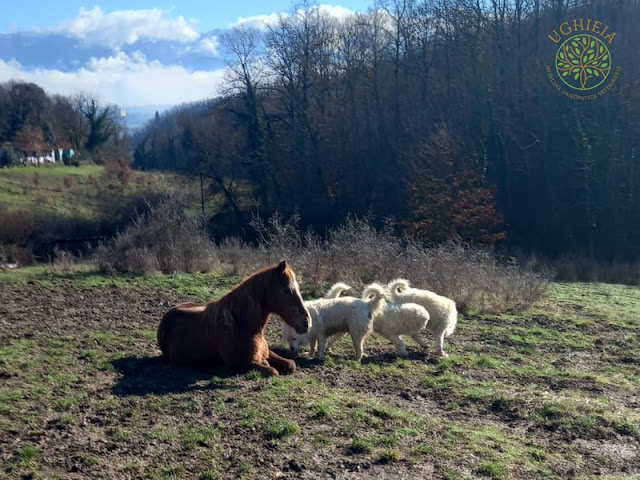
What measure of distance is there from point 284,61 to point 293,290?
38.7 m

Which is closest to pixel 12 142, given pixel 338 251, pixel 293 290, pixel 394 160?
pixel 394 160

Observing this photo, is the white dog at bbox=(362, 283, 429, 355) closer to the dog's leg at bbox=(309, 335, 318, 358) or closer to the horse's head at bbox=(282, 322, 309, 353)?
the dog's leg at bbox=(309, 335, 318, 358)

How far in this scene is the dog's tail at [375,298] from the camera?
9156 mm

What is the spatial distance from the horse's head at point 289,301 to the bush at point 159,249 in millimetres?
10630

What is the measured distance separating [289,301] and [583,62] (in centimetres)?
3193

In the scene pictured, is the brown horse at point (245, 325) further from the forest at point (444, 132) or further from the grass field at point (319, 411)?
the forest at point (444, 132)

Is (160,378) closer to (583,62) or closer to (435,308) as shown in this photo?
(435,308)

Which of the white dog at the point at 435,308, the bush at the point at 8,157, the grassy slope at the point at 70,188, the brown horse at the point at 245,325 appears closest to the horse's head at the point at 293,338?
the brown horse at the point at 245,325

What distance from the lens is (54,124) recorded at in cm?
6919

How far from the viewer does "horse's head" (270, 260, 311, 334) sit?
24.7 ft

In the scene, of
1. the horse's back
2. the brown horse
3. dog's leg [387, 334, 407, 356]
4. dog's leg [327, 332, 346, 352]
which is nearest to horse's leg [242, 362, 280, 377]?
the brown horse

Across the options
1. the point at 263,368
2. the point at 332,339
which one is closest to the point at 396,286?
the point at 332,339

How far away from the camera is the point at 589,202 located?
34.0m

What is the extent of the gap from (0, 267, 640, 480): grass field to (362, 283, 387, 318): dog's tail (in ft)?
2.27
